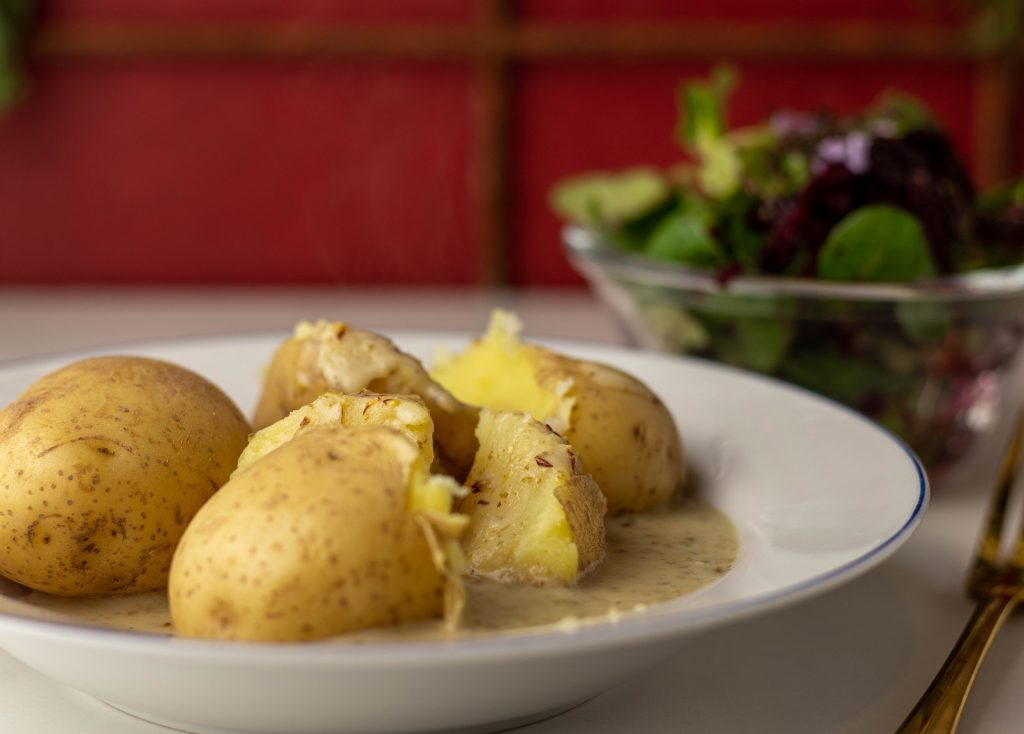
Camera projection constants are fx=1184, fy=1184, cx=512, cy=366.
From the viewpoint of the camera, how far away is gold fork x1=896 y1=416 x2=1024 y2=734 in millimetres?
831

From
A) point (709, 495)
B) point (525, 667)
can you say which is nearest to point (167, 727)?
point (525, 667)

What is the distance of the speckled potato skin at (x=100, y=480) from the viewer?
2.88 feet

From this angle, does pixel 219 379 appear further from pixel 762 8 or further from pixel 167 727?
pixel 762 8

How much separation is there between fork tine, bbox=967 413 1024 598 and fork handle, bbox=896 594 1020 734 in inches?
3.4

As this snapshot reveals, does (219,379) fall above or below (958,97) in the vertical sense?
below

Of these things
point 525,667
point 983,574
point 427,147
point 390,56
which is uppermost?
point 390,56

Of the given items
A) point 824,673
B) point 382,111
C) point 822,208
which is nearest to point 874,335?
point 822,208

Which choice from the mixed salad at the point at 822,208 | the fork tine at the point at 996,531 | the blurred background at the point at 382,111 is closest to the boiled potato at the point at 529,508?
the fork tine at the point at 996,531

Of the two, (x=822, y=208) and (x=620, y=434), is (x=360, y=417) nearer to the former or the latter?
(x=620, y=434)

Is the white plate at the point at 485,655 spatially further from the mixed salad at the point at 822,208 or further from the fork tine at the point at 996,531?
the mixed salad at the point at 822,208

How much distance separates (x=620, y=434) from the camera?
1.09 metres

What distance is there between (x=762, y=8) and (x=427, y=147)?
3.41 feet

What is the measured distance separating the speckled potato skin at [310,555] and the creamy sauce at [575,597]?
0.02m

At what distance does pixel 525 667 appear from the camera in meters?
0.68
